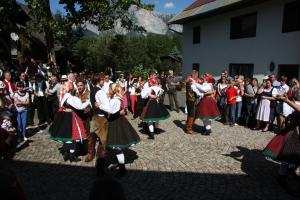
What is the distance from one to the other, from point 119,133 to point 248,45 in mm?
11560

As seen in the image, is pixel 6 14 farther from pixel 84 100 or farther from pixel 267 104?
pixel 267 104

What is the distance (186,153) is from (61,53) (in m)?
25.2

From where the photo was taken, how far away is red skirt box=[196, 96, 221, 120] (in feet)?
29.1

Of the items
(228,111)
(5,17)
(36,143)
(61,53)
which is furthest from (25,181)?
(61,53)

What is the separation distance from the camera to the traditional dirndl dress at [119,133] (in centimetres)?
557

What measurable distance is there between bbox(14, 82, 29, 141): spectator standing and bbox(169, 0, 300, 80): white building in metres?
10.2

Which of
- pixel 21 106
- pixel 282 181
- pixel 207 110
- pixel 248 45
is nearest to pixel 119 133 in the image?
pixel 282 181

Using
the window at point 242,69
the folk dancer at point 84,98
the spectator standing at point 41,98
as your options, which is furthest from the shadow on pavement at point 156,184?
the window at point 242,69

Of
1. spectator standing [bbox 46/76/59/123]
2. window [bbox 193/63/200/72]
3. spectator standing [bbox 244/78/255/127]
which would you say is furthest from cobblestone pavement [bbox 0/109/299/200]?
Answer: window [bbox 193/63/200/72]

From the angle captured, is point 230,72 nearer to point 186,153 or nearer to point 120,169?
point 186,153

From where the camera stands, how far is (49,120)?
1064 cm

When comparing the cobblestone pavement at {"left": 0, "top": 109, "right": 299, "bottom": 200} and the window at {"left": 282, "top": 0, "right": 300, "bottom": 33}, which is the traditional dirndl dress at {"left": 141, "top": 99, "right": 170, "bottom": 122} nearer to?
the cobblestone pavement at {"left": 0, "top": 109, "right": 299, "bottom": 200}

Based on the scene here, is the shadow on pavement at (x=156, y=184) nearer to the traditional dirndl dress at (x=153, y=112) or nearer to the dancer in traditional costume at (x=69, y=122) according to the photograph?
the dancer in traditional costume at (x=69, y=122)

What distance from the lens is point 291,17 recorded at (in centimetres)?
1288
